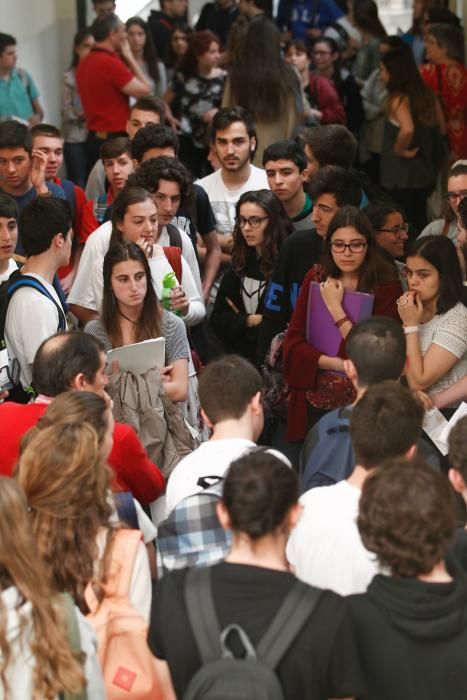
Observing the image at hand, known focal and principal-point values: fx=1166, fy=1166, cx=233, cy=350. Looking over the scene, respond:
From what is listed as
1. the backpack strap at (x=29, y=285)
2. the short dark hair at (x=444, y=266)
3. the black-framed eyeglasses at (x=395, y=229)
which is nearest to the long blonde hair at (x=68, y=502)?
the backpack strap at (x=29, y=285)

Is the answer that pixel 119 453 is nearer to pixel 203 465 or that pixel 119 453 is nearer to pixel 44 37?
pixel 203 465

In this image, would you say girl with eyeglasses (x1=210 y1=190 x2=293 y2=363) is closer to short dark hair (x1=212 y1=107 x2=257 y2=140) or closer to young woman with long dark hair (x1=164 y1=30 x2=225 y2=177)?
short dark hair (x1=212 y1=107 x2=257 y2=140)

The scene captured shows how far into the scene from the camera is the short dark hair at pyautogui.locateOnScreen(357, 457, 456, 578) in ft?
8.24

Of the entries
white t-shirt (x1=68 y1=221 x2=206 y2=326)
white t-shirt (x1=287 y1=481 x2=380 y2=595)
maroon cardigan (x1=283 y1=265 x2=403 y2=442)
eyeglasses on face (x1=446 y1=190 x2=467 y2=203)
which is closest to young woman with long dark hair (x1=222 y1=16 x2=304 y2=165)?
eyeglasses on face (x1=446 y1=190 x2=467 y2=203)

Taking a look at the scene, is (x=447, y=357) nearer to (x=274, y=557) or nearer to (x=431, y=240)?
(x=431, y=240)

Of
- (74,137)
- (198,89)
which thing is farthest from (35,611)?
(74,137)

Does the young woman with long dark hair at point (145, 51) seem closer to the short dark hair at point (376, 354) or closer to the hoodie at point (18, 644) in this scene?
the short dark hair at point (376, 354)

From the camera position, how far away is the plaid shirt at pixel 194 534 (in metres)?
3.05

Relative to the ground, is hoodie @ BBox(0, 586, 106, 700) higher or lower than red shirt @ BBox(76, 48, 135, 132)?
lower

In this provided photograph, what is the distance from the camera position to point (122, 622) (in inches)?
114

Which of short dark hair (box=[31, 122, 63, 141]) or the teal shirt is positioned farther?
the teal shirt

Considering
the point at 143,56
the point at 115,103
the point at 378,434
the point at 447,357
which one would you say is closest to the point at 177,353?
the point at 447,357

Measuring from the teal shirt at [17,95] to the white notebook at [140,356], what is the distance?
4.87m

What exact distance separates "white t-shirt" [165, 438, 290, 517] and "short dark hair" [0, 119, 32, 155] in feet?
9.71
